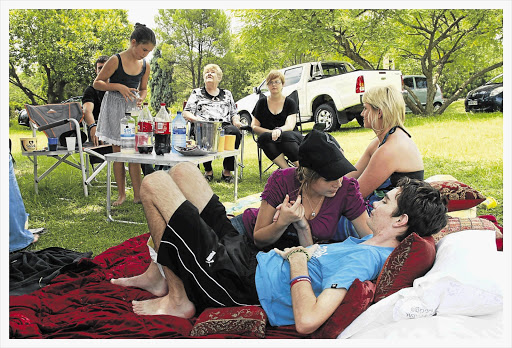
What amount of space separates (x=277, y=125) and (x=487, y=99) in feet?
19.5

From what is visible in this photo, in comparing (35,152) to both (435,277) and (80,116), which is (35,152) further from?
(435,277)

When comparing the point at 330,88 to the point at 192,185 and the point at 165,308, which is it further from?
the point at 165,308

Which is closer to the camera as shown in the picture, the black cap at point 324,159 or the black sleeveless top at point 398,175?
the black cap at point 324,159

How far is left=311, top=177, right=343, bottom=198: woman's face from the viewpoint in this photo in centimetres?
181

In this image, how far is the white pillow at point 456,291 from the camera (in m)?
1.39

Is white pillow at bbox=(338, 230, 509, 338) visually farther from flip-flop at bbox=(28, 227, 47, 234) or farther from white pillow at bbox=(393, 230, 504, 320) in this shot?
flip-flop at bbox=(28, 227, 47, 234)

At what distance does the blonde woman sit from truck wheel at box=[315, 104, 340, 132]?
5684 millimetres

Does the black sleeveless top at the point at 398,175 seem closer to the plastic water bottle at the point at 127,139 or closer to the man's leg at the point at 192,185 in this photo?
the man's leg at the point at 192,185

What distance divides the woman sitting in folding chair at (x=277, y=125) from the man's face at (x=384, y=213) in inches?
118

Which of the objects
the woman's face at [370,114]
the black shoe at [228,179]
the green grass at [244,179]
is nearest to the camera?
the woman's face at [370,114]

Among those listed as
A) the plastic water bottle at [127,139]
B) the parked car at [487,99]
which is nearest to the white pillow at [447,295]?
the plastic water bottle at [127,139]

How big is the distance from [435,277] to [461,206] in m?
1.24

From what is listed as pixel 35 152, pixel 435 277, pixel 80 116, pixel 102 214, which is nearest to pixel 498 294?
pixel 435 277

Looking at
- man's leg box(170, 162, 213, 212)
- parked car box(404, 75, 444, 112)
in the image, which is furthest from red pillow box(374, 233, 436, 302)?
parked car box(404, 75, 444, 112)
